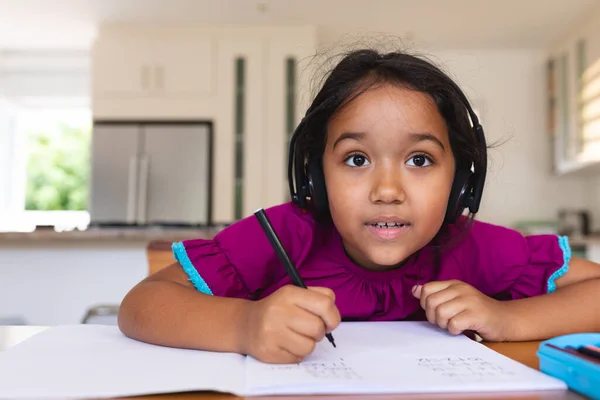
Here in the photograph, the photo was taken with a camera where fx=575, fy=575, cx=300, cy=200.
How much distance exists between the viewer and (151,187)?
13.1 feet

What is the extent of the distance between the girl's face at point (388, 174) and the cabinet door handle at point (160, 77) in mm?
3633

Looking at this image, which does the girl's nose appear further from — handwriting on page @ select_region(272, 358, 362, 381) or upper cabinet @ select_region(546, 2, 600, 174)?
upper cabinet @ select_region(546, 2, 600, 174)

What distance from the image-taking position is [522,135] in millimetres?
4449

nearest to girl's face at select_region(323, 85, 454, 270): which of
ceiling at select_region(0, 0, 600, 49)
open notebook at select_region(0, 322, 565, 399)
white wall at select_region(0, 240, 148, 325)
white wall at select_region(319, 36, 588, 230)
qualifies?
open notebook at select_region(0, 322, 565, 399)

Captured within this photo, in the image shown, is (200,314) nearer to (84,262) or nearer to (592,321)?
(592,321)

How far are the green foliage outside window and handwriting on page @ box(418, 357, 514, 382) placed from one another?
7.52m

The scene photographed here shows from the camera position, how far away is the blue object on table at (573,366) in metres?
0.37

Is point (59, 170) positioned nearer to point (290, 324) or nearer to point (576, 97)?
point (576, 97)

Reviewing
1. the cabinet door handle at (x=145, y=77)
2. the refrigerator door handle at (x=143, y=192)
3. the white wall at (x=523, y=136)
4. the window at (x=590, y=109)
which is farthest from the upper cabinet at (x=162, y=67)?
the window at (x=590, y=109)

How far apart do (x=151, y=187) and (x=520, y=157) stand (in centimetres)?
281

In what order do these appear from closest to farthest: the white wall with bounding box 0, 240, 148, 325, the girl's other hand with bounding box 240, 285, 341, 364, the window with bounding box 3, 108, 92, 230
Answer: the girl's other hand with bounding box 240, 285, 341, 364 → the white wall with bounding box 0, 240, 148, 325 → the window with bounding box 3, 108, 92, 230

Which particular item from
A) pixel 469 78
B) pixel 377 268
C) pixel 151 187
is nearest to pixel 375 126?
pixel 377 268

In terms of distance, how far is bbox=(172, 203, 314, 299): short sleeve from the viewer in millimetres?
754

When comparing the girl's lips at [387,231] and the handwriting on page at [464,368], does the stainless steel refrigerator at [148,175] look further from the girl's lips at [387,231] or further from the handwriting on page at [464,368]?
the handwriting on page at [464,368]
